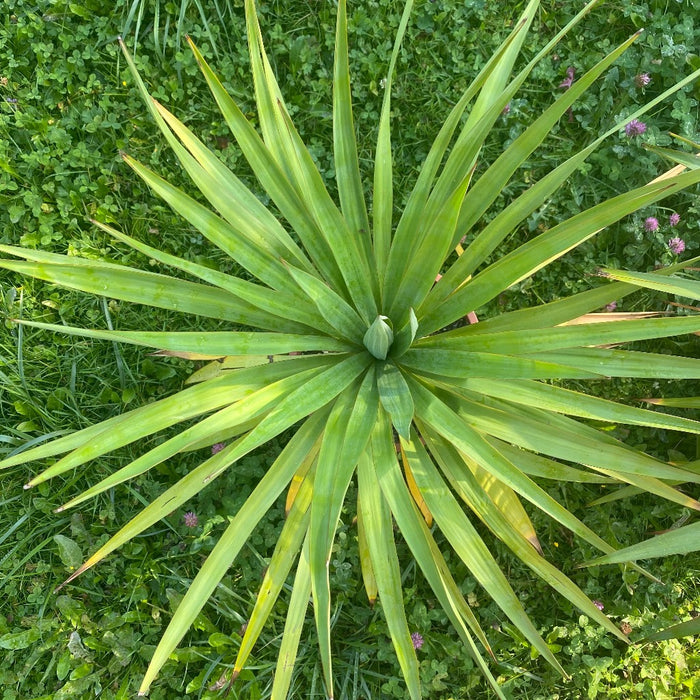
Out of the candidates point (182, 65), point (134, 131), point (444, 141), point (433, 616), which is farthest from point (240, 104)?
point (433, 616)

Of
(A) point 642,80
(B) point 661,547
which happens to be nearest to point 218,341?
(B) point 661,547

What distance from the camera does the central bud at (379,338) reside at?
4.91 feet

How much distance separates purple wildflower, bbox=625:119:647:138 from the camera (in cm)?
264

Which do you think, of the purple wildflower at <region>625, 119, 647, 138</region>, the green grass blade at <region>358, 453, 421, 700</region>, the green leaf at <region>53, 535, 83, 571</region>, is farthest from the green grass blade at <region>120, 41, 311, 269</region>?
the purple wildflower at <region>625, 119, 647, 138</region>

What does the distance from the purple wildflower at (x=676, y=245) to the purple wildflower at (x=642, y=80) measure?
74 centimetres

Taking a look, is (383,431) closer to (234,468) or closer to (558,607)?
(234,468)

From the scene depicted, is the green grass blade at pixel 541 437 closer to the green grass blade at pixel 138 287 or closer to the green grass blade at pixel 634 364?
the green grass blade at pixel 634 364

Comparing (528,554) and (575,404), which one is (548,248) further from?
(528,554)

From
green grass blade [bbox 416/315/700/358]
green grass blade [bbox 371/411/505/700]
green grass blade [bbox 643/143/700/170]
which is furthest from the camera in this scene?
green grass blade [bbox 643/143/700/170]

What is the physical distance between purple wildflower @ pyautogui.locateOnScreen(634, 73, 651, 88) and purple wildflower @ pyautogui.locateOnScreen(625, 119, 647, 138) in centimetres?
18

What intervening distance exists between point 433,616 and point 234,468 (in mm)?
1037

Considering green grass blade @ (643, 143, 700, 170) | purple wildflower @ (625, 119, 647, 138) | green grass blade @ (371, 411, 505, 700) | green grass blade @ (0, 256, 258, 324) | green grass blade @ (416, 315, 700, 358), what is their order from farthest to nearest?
purple wildflower @ (625, 119, 647, 138) → green grass blade @ (643, 143, 700, 170) → green grass blade @ (371, 411, 505, 700) → green grass blade @ (0, 256, 258, 324) → green grass blade @ (416, 315, 700, 358)

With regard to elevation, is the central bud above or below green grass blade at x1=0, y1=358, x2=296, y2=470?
above

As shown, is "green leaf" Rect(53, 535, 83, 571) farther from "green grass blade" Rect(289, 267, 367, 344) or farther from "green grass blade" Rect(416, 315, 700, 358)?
"green grass blade" Rect(416, 315, 700, 358)
